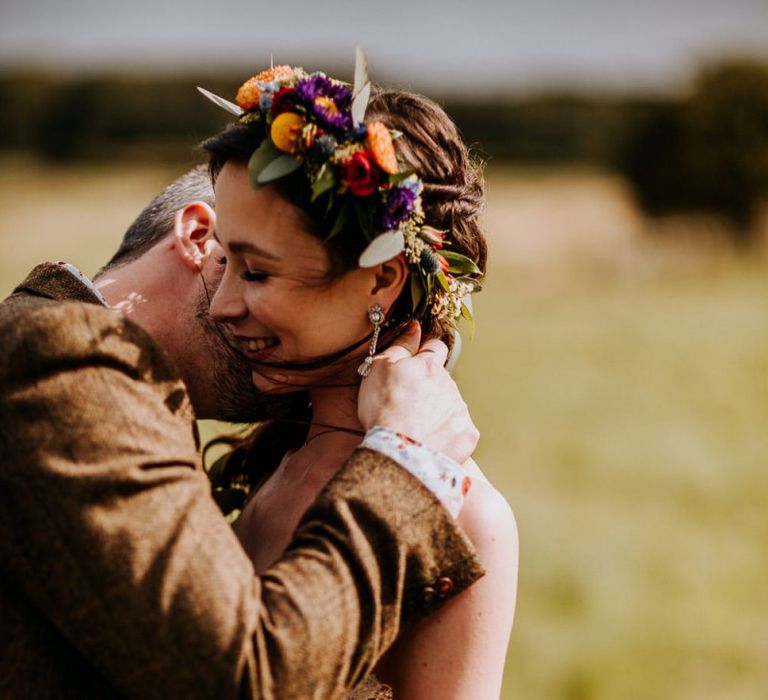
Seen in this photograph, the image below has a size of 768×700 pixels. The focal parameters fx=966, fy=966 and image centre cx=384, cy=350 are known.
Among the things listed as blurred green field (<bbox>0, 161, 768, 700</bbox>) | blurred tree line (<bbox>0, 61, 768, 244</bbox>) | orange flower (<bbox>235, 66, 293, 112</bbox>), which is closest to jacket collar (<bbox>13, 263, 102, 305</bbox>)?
orange flower (<bbox>235, 66, 293, 112</bbox>)

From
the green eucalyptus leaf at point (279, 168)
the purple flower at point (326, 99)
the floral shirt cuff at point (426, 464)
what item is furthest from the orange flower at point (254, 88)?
the floral shirt cuff at point (426, 464)

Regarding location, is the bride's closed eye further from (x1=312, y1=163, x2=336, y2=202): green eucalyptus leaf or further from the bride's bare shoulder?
the bride's bare shoulder

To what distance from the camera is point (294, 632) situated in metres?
2.15

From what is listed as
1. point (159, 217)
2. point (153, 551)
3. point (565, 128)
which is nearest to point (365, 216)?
point (153, 551)

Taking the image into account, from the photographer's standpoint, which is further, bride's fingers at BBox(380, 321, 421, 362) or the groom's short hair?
the groom's short hair

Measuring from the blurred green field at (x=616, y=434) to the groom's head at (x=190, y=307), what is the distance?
6413 mm

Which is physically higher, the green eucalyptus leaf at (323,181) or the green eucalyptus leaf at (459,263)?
the green eucalyptus leaf at (323,181)

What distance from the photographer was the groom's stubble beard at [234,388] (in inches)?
126

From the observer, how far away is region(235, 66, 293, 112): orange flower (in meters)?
2.74

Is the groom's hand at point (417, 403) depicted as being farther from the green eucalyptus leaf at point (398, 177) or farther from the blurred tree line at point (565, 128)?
the blurred tree line at point (565, 128)

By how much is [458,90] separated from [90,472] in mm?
43570

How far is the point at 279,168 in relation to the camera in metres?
2.58

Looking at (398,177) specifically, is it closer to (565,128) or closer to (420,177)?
(420,177)

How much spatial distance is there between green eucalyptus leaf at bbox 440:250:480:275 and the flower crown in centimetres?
10
